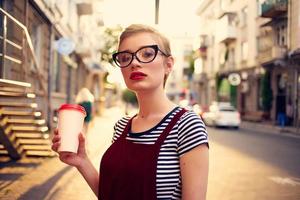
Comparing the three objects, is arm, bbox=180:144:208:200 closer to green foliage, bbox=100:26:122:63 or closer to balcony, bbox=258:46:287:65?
green foliage, bbox=100:26:122:63

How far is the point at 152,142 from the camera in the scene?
5.79 feet

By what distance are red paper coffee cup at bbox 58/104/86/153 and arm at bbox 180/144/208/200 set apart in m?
0.45

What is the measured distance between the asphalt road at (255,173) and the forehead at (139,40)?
318 centimetres

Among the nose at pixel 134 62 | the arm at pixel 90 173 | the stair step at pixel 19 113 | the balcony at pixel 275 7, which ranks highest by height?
the balcony at pixel 275 7

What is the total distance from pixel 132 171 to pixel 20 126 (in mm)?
7223

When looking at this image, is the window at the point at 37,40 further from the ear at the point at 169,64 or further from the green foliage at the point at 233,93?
the ear at the point at 169,64

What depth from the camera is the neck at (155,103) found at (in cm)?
188

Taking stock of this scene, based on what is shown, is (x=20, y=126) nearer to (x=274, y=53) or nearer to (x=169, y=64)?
(x=274, y=53)

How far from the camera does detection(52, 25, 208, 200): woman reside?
1714 mm

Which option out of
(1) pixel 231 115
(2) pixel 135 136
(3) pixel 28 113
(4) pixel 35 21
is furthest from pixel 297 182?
(1) pixel 231 115

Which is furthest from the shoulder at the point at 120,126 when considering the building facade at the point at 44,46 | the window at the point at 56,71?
the window at the point at 56,71

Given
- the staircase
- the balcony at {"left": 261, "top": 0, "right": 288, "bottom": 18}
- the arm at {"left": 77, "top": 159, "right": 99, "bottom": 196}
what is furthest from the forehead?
the staircase

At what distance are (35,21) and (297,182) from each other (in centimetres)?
1068

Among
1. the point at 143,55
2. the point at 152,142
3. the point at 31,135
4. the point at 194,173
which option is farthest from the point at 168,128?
the point at 31,135
